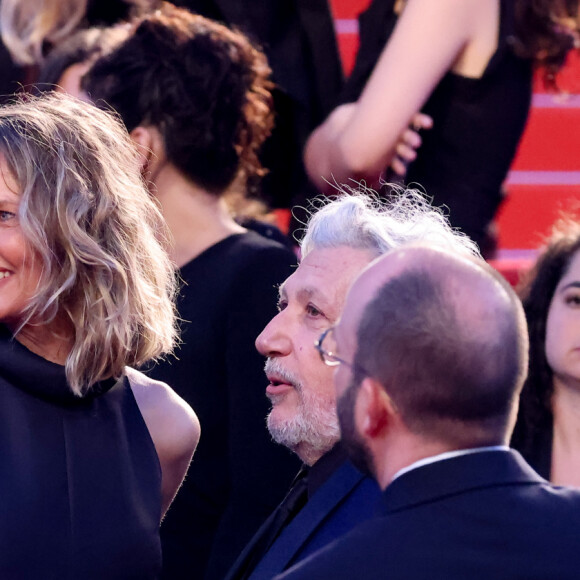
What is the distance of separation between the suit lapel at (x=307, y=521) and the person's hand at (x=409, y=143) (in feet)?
4.30

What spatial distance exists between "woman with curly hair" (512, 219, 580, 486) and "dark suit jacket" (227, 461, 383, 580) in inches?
43.3

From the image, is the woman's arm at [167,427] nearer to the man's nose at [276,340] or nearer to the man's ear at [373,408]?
the man's nose at [276,340]

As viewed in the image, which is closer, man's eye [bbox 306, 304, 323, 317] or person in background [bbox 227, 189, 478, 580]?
person in background [bbox 227, 189, 478, 580]

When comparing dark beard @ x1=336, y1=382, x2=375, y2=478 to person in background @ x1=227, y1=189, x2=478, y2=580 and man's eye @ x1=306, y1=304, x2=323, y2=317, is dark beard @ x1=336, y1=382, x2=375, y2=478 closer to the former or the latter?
person in background @ x1=227, y1=189, x2=478, y2=580

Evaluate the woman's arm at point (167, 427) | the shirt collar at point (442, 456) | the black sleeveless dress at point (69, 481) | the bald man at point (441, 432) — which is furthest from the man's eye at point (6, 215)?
the shirt collar at point (442, 456)

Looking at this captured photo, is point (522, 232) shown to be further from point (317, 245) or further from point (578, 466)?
point (317, 245)

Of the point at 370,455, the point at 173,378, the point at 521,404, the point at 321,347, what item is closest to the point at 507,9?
the point at 521,404

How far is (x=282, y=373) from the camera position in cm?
222

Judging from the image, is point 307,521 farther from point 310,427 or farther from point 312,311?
point 312,311

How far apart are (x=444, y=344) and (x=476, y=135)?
6.05ft

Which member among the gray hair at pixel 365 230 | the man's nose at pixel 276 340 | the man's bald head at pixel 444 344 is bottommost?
the man's nose at pixel 276 340

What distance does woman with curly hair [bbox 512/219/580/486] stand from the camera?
9.75 ft

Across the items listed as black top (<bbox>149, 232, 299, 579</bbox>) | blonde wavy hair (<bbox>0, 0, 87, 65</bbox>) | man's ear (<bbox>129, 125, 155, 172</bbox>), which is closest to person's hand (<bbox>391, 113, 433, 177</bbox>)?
black top (<bbox>149, 232, 299, 579</bbox>)

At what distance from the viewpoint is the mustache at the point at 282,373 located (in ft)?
7.23
